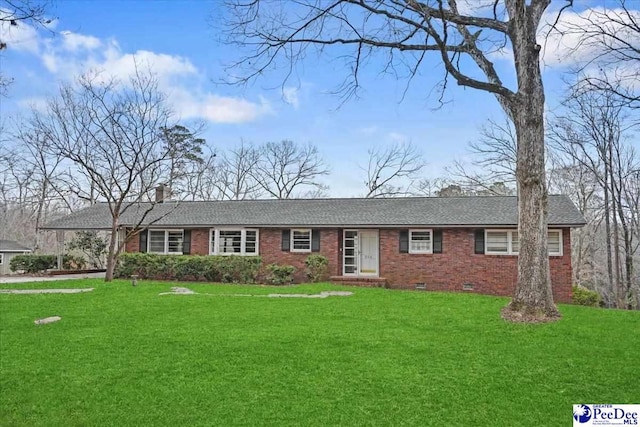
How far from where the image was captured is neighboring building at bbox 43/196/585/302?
654 inches

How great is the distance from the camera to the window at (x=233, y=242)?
19.4m

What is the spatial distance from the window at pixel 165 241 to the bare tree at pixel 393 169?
19.3 metres

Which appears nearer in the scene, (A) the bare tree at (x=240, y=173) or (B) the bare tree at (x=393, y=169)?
(B) the bare tree at (x=393, y=169)

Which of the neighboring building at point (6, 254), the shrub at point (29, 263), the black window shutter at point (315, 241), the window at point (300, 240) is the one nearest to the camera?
the black window shutter at point (315, 241)

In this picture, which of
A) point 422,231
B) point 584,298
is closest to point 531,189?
point 422,231

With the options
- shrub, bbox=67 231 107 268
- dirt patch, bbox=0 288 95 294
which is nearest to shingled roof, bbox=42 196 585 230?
shrub, bbox=67 231 107 268

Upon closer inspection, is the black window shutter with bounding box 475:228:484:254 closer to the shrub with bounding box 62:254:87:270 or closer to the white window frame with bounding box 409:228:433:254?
the white window frame with bounding box 409:228:433:254

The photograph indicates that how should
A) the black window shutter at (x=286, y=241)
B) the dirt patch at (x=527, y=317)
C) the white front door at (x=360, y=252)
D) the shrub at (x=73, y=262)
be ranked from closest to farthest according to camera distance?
the dirt patch at (x=527, y=317) → the white front door at (x=360, y=252) → the black window shutter at (x=286, y=241) → the shrub at (x=73, y=262)

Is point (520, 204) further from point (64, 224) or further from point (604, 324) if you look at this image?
point (64, 224)

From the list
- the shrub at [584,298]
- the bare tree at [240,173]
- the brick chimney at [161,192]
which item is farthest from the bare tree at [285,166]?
the shrub at [584,298]

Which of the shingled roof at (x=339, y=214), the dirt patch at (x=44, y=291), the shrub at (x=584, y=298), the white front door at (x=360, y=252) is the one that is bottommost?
the shrub at (x=584, y=298)

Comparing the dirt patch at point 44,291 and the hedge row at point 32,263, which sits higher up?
the hedge row at point 32,263

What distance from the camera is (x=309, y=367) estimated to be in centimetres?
630

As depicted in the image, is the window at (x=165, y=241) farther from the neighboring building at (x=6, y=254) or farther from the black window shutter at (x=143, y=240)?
the neighboring building at (x=6, y=254)
